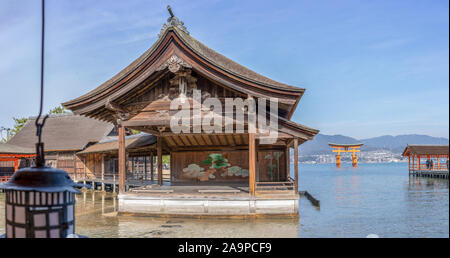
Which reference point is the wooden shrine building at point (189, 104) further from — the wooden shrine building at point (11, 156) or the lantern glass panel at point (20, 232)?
the wooden shrine building at point (11, 156)

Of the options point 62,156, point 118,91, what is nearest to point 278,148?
point 118,91

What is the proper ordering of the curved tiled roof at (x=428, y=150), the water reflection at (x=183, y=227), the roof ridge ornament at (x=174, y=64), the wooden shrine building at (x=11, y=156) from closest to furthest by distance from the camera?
the water reflection at (x=183, y=227), the roof ridge ornament at (x=174, y=64), the wooden shrine building at (x=11, y=156), the curved tiled roof at (x=428, y=150)

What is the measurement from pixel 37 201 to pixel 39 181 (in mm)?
261

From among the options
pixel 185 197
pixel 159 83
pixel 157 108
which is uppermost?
pixel 159 83

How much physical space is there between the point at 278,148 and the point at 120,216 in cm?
973

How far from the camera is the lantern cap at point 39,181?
3615mm

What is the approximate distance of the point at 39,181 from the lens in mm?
3645

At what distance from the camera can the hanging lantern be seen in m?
3.65

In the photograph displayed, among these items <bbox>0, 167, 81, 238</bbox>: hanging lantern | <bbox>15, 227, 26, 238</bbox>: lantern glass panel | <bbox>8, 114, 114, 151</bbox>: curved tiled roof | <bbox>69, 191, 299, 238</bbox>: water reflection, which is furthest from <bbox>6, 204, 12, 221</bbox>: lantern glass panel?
<bbox>8, 114, 114, 151</bbox>: curved tiled roof

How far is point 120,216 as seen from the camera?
49.0 feet

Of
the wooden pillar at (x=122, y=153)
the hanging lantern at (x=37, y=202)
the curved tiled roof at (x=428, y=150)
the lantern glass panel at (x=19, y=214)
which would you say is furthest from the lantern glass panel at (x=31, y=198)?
the curved tiled roof at (x=428, y=150)

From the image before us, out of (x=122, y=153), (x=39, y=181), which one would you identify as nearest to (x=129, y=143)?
(x=122, y=153)
